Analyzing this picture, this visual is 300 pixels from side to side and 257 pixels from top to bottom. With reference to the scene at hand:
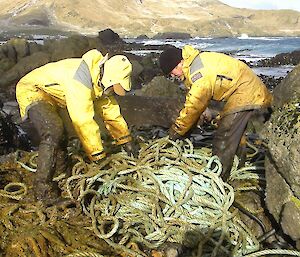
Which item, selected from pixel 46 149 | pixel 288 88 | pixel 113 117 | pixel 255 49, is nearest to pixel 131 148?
pixel 113 117

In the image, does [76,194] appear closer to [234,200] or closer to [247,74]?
[234,200]

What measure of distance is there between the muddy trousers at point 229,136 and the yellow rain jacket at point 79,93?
1.14 metres

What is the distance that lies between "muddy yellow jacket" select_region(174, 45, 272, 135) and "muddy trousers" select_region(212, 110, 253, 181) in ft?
0.30

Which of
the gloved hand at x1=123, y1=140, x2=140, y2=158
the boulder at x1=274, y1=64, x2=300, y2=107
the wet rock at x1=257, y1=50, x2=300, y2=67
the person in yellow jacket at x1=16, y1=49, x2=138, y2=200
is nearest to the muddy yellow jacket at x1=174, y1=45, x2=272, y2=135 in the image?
the gloved hand at x1=123, y1=140, x2=140, y2=158

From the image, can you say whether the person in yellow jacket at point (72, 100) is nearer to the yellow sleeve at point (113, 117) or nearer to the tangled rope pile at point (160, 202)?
the yellow sleeve at point (113, 117)

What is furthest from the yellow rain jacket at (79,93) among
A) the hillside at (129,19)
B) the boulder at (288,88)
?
the hillside at (129,19)

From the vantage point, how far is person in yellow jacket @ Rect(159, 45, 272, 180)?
443 cm

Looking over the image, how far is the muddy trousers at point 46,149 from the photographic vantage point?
13.7 ft

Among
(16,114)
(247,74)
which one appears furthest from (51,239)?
(16,114)

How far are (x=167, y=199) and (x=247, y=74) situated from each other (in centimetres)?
166

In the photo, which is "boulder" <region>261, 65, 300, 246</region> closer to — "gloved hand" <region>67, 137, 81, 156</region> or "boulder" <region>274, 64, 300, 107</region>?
"boulder" <region>274, 64, 300, 107</region>

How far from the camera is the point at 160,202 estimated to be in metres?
4.21

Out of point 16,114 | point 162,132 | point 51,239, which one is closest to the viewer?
point 51,239

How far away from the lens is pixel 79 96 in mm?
3877
